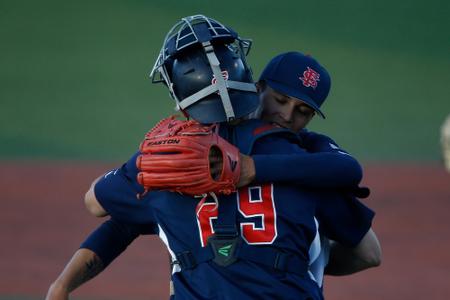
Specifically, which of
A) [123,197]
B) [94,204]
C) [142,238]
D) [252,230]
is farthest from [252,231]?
[142,238]

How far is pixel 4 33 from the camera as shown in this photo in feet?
44.9

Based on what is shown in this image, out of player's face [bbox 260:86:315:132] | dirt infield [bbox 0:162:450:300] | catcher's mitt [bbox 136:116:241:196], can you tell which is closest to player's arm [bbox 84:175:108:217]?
catcher's mitt [bbox 136:116:241:196]

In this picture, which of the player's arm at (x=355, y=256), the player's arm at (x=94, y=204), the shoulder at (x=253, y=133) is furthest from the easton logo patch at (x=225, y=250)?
the player's arm at (x=355, y=256)

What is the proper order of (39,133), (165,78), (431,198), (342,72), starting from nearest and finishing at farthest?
(165,78) → (431,198) → (39,133) → (342,72)

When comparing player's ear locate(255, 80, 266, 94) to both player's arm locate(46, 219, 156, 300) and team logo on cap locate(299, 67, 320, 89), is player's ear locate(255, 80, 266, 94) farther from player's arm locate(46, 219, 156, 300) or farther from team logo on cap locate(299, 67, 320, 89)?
player's arm locate(46, 219, 156, 300)

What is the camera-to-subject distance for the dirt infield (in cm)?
789

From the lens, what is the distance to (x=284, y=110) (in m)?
3.40

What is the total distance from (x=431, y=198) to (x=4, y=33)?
21.4 feet

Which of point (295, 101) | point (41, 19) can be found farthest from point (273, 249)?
point (41, 19)

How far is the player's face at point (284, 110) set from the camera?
3.39 metres

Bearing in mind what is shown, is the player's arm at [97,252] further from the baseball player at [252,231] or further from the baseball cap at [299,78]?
the baseball cap at [299,78]

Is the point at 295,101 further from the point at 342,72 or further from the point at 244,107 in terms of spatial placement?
the point at 342,72

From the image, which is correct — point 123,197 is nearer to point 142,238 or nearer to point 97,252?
point 97,252

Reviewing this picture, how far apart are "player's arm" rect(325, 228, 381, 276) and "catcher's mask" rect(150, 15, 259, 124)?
654 millimetres
